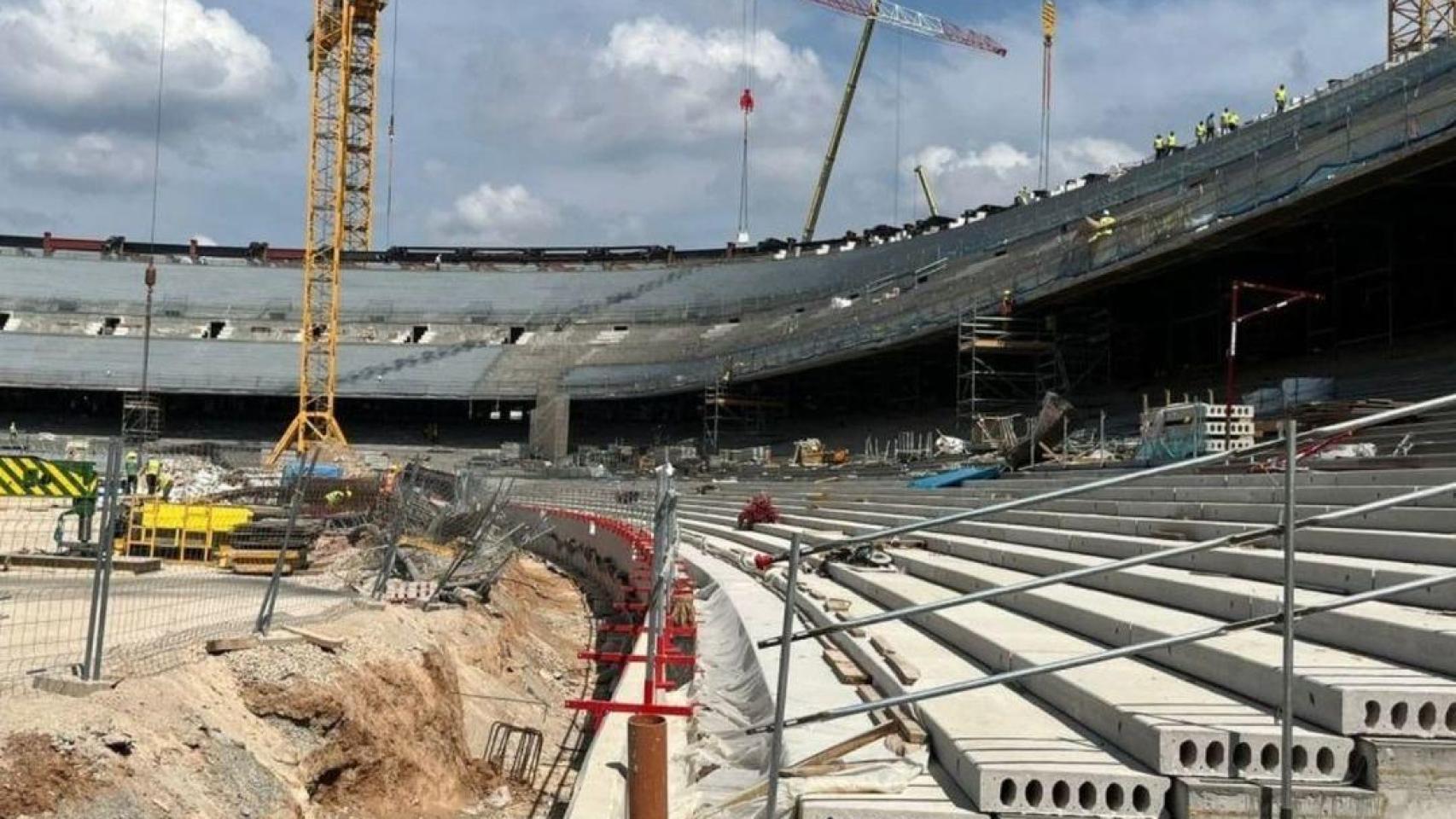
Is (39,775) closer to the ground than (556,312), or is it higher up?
closer to the ground

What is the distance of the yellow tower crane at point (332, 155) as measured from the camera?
202 ft

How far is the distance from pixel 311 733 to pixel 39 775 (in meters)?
2.62

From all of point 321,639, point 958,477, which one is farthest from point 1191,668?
point 958,477

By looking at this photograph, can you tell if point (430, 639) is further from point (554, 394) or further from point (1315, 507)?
point (554, 394)

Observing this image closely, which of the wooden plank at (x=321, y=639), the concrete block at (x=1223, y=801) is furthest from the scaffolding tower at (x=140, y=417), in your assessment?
the concrete block at (x=1223, y=801)

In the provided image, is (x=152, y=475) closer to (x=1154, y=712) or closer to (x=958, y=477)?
(x=958, y=477)

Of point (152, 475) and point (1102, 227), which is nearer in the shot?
point (152, 475)

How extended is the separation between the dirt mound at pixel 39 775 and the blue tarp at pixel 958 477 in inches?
615

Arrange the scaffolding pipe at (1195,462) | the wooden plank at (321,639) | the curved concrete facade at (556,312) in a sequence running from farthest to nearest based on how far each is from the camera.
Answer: the curved concrete facade at (556,312) < the wooden plank at (321,639) < the scaffolding pipe at (1195,462)

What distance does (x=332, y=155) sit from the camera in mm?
63938

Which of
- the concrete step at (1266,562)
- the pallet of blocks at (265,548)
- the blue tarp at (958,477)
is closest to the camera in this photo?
the concrete step at (1266,562)

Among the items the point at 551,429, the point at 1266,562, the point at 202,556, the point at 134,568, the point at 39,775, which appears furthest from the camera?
the point at 551,429

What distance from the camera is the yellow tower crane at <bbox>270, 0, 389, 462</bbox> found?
61469 mm

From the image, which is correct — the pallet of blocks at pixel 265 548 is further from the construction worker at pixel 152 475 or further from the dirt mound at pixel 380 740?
the dirt mound at pixel 380 740
